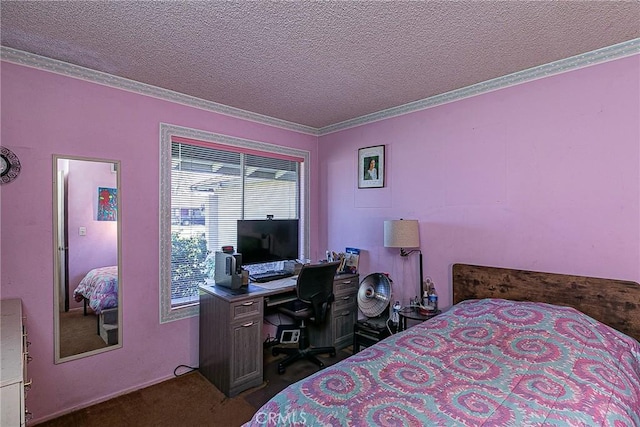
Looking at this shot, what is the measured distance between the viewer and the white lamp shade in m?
2.82

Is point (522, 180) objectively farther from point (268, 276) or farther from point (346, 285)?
point (268, 276)

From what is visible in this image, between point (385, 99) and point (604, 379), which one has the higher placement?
point (385, 99)

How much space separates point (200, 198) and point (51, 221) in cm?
115

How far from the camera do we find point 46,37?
1922 mm

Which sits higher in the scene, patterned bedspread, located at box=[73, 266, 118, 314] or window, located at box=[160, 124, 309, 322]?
window, located at box=[160, 124, 309, 322]

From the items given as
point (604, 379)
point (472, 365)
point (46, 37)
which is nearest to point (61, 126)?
point (46, 37)

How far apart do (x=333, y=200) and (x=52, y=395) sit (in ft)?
10.2

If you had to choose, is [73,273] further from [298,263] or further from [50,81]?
[298,263]

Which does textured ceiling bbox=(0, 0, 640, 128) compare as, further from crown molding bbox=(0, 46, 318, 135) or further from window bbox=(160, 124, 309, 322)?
window bbox=(160, 124, 309, 322)

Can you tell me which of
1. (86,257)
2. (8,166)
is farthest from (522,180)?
(8,166)

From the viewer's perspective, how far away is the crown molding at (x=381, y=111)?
80.5 inches

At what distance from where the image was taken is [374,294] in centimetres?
315

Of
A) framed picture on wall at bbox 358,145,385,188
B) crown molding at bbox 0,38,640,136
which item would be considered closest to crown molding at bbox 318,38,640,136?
crown molding at bbox 0,38,640,136

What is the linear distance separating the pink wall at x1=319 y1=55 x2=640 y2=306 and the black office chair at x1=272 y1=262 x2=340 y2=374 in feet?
2.40
